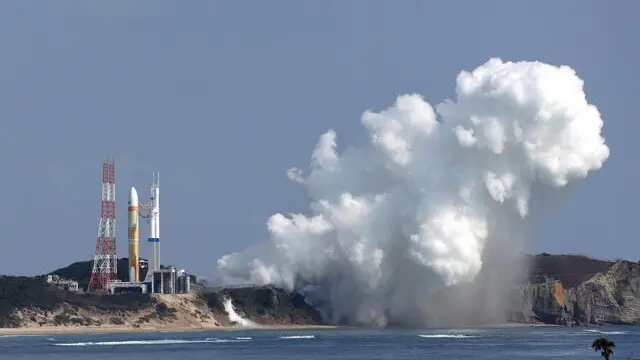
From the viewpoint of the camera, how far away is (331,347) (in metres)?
168

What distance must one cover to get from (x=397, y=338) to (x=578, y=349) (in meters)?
38.2

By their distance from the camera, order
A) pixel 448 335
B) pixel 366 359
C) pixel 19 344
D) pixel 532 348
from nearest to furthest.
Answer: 1. pixel 366 359
2. pixel 532 348
3. pixel 19 344
4. pixel 448 335

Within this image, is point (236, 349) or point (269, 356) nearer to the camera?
point (269, 356)

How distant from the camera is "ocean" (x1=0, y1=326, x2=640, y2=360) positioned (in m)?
148

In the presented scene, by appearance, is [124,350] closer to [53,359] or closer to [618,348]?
[53,359]

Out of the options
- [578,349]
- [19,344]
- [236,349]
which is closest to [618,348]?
[578,349]

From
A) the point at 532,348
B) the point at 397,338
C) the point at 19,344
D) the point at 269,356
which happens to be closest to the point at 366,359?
the point at 269,356

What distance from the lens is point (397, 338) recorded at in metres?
189

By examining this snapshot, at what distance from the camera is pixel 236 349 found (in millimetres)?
165875

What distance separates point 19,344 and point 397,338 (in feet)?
163

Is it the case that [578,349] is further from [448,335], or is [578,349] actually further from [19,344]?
[19,344]

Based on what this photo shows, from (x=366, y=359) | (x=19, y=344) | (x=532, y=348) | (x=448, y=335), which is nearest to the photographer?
(x=366, y=359)

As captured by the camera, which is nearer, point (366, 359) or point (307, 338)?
point (366, 359)

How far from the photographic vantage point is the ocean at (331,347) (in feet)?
485
